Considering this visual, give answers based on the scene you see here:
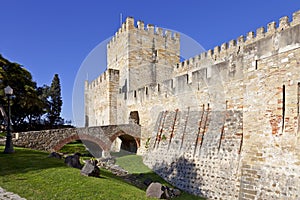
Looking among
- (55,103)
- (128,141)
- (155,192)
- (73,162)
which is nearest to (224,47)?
(128,141)

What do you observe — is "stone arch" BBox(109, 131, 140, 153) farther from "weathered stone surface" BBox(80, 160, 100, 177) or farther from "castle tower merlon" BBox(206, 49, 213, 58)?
"castle tower merlon" BBox(206, 49, 213, 58)

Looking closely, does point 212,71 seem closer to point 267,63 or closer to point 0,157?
point 267,63

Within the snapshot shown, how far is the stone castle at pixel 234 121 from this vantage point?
20.6 feet

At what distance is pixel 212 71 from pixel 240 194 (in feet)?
16.5

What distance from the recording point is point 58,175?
6469 millimetres

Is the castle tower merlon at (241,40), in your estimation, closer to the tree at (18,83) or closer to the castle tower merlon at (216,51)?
the castle tower merlon at (216,51)

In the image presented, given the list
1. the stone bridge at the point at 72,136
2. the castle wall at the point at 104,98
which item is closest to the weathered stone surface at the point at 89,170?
the stone bridge at the point at 72,136

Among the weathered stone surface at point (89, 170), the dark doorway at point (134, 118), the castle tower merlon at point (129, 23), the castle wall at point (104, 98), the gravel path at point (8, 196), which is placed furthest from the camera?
the castle tower merlon at point (129, 23)

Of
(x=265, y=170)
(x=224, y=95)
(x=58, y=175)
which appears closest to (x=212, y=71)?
(x=224, y=95)

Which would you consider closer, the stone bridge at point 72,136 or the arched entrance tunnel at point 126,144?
the stone bridge at point 72,136

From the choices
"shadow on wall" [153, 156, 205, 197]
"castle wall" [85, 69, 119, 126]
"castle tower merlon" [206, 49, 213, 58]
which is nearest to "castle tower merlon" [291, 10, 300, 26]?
"castle tower merlon" [206, 49, 213, 58]

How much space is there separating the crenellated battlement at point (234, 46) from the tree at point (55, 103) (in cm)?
2016

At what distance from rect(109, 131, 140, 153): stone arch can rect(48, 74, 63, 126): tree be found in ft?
58.0

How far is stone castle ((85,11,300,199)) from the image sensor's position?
20.6ft
